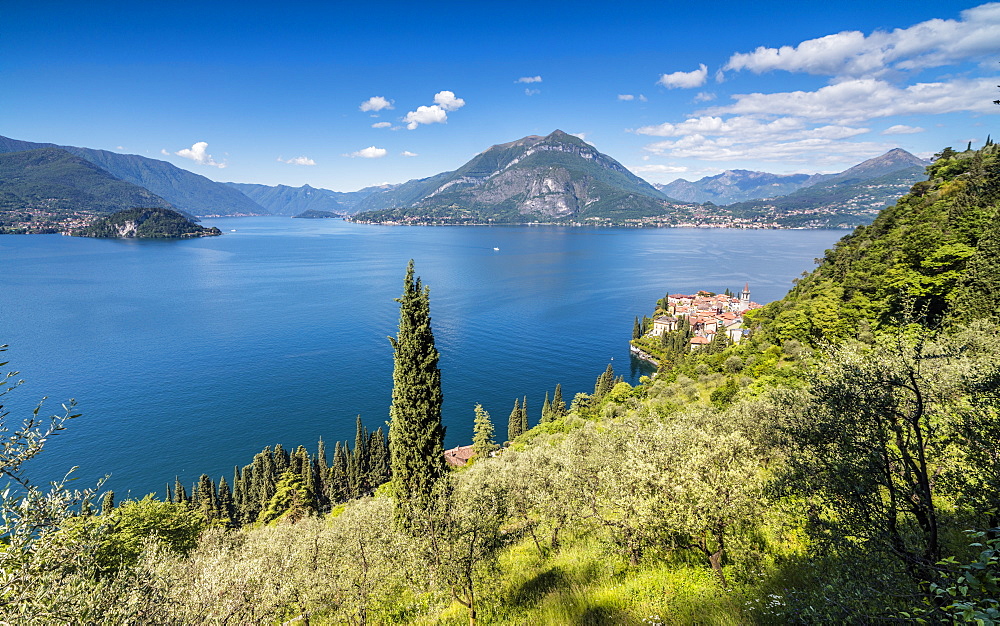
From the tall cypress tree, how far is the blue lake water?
4367cm

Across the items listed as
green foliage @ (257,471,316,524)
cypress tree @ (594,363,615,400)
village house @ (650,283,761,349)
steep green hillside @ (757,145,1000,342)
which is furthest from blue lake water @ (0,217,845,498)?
steep green hillside @ (757,145,1000,342)

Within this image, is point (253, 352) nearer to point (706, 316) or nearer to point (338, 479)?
point (338, 479)

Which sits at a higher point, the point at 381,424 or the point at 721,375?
the point at 721,375

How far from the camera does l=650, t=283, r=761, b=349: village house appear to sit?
95438 mm

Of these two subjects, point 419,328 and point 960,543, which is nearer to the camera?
point 960,543

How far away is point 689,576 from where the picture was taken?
49.5 ft

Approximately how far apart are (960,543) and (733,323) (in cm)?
9797

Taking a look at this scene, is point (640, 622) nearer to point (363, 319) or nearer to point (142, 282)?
point (363, 319)

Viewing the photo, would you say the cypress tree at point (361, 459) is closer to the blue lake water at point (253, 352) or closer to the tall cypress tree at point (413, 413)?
the blue lake water at point (253, 352)

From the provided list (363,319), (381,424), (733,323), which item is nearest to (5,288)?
(363,319)

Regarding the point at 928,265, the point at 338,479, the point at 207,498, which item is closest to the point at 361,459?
the point at 338,479

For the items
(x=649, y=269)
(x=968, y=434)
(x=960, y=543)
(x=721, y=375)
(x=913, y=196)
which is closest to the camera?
(x=968, y=434)

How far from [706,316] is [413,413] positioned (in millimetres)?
102795

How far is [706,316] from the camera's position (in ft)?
345
